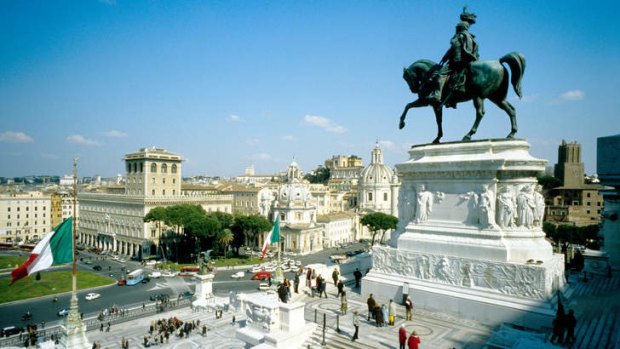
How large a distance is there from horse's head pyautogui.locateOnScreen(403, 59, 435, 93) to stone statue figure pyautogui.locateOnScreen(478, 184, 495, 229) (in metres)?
5.92

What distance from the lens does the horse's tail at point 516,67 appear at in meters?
16.3

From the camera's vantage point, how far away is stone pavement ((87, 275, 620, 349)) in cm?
1246

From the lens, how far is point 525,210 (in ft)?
49.1

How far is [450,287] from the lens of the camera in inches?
597

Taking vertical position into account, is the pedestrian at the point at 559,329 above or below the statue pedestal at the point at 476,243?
below

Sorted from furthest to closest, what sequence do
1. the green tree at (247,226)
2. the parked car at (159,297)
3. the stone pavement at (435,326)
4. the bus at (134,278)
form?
the green tree at (247,226), the bus at (134,278), the parked car at (159,297), the stone pavement at (435,326)

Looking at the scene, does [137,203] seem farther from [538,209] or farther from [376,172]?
[538,209]

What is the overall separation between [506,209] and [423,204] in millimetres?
3260

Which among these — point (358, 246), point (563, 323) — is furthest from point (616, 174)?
point (358, 246)

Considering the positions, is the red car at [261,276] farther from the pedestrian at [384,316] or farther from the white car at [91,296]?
the pedestrian at [384,316]

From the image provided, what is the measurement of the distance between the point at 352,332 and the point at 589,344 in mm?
7081

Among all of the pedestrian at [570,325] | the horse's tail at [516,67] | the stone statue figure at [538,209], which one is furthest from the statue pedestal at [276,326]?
the horse's tail at [516,67]

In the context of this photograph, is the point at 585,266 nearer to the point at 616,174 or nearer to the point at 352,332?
the point at 352,332

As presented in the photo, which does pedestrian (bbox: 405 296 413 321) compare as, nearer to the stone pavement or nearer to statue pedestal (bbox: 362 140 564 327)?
the stone pavement
